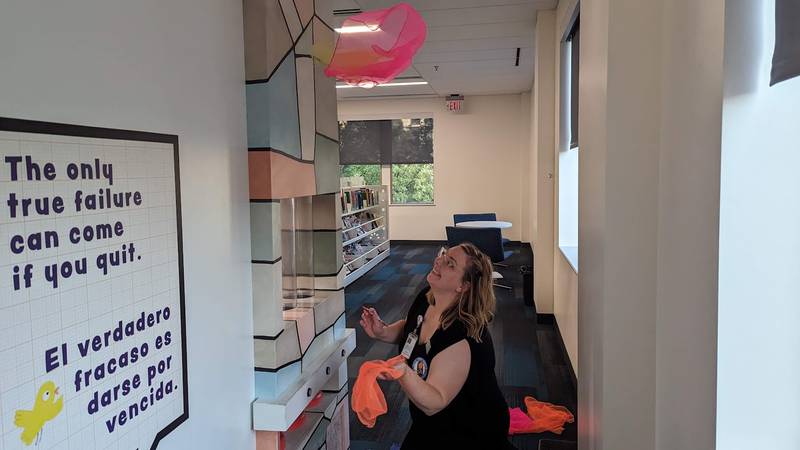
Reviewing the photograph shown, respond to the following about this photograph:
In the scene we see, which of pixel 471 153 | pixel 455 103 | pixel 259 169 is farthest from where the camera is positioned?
pixel 471 153

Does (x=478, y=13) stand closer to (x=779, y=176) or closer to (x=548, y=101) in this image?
(x=548, y=101)

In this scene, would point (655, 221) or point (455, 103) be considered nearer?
point (655, 221)

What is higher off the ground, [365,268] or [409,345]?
[409,345]

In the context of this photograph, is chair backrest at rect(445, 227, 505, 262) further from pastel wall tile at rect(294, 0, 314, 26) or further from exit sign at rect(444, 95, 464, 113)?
pastel wall tile at rect(294, 0, 314, 26)

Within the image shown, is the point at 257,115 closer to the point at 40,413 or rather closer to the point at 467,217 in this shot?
the point at 40,413

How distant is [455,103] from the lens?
11.6m

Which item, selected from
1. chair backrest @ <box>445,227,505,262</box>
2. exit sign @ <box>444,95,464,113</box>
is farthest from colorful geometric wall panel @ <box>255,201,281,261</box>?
exit sign @ <box>444,95,464,113</box>

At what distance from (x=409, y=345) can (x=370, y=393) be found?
1.72 ft

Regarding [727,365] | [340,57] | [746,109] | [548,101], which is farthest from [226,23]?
[548,101]

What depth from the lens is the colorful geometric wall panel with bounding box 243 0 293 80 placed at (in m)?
2.10

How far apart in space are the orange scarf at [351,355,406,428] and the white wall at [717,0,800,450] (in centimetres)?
103

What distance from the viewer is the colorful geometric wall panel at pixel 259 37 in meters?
2.10

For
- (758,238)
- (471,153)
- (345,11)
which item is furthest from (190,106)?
(471,153)

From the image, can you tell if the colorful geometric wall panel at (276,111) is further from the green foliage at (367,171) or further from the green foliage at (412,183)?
the green foliage at (367,171)
